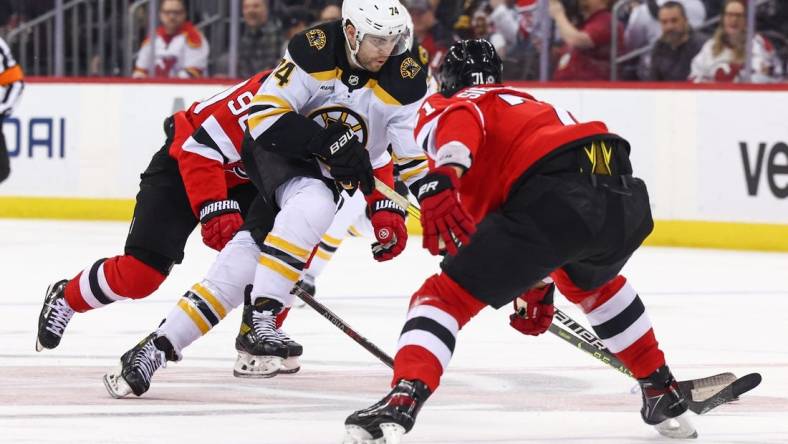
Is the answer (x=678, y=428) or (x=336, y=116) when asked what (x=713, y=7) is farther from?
(x=678, y=428)

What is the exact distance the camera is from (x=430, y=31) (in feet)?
33.8

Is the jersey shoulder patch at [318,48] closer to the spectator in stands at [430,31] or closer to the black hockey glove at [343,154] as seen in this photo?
the black hockey glove at [343,154]

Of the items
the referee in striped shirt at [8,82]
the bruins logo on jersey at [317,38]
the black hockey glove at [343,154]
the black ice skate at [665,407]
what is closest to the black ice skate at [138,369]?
the black hockey glove at [343,154]

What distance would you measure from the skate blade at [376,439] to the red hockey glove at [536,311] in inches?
27.1

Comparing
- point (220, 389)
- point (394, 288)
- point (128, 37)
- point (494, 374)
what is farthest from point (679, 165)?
point (220, 389)

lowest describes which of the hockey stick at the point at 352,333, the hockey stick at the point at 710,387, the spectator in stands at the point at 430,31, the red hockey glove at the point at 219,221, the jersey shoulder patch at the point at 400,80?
the spectator in stands at the point at 430,31

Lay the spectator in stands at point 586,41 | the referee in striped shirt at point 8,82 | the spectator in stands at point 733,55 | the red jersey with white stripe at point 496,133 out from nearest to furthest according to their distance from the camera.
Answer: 1. the red jersey with white stripe at point 496,133
2. the spectator in stands at point 733,55
3. the referee in striped shirt at point 8,82
4. the spectator in stands at point 586,41

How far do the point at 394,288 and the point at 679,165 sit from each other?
283 centimetres

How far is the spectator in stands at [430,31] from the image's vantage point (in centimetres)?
1024

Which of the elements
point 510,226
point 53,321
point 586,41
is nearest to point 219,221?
point 53,321

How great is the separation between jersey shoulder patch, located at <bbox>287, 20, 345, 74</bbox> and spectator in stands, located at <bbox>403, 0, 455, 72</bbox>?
5663mm

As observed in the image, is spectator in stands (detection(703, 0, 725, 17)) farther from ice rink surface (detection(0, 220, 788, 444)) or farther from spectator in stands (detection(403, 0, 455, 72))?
ice rink surface (detection(0, 220, 788, 444))

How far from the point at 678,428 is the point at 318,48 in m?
1.45

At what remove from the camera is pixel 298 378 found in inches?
187
